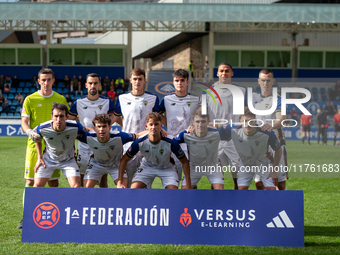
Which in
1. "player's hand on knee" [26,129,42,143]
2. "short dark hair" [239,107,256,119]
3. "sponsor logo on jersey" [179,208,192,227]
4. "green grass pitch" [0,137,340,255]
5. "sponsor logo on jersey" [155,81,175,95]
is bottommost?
"green grass pitch" [0,137,340,255]

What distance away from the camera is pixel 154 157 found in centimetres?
503

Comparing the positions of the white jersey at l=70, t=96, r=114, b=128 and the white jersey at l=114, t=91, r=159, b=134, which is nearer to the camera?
the white jersey at l=114, t=91, r=159, b=134

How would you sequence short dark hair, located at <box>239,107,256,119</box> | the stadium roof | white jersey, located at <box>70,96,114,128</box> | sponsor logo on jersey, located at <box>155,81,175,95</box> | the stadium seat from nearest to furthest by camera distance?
short dark hair, located at <box>239,107,256,119</box> → white jersey, located at <box>70,96,114,128</box> → the stadium roof → the stadium seat → sponsor logo on jersey, located at <box>155,81,175,95</box>

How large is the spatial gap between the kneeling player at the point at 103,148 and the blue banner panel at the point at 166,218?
612mm

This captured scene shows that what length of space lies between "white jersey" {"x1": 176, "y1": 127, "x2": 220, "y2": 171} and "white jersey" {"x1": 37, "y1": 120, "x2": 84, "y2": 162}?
4.44 ft

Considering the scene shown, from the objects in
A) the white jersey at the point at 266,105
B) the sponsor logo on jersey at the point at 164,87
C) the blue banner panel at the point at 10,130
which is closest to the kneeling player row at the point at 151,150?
the white jersey at the point at 266,105

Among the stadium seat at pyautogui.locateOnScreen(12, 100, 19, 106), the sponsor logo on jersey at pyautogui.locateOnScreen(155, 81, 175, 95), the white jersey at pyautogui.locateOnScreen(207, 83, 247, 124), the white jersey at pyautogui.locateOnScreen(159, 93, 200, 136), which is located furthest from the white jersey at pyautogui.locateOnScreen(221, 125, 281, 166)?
the stadium seat at pyautogui.locateOnScreen(12, 100, 19, 106)

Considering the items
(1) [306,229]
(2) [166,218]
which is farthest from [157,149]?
(1) [306,229]

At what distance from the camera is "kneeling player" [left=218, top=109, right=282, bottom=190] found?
469cm

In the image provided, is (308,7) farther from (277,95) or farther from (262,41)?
(277,95)

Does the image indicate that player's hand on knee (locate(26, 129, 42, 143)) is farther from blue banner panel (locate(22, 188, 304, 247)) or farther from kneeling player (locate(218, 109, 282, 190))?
kneeling player (locate(218, 109, 282, 190))

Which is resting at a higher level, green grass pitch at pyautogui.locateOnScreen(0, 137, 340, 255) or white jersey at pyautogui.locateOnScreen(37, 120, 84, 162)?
white jersey at pyautogui.locateOnScreen(37, 120, 84, 162)

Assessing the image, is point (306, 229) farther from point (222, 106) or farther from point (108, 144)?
point (108, 144)

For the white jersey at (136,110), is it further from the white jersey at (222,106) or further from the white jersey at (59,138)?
the white jersey at (222,106)
